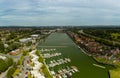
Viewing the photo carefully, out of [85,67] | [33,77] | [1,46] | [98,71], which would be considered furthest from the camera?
[1,46]

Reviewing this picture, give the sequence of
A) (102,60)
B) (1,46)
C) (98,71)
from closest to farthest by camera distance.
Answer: (98,71)
(102,60)
(1,46)

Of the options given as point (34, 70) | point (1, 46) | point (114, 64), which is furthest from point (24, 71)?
point (1, 46)

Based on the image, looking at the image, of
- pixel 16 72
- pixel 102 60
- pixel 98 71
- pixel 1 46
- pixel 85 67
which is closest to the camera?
pixel 16 72

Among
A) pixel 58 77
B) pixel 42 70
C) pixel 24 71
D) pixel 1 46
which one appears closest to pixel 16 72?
pixel 24 71

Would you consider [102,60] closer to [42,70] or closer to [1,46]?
[42,70]

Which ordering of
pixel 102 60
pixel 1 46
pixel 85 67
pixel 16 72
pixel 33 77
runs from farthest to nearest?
1. pixel 1 46
2. pixel 102 60
3. pixel 85 67
4. pixel 16 72
5. pixel 33 77

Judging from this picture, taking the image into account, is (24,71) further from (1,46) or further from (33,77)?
(1,46)

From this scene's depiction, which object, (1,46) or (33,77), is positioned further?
(1,46)

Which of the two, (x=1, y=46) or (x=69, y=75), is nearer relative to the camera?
(x=69, y=75)
